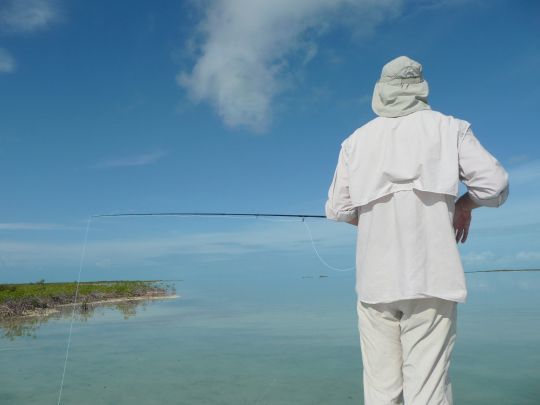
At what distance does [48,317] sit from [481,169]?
39.4 feet

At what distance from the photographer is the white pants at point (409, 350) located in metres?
1.56

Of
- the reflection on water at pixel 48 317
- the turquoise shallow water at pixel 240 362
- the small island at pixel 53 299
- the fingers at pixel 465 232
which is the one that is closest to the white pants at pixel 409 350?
the fingers at pixel 465 232

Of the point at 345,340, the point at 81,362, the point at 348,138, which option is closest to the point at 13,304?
the point at 81,362

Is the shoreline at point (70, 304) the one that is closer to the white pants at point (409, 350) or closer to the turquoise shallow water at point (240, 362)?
the turquoise shallow water at point (240, 362)

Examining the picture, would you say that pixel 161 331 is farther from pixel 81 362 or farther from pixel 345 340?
pixel 345 340

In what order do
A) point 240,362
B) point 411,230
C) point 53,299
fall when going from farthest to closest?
point 53,299 → point 240,362 → point 411,230

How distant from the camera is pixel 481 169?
156 centimetres

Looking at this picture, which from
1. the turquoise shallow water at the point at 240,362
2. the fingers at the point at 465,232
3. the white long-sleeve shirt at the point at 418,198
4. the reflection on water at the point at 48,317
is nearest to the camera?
the white long-sleeve shirt at the point at 418,198

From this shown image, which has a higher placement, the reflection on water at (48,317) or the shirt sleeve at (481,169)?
the shirt sleeve at (481,169)

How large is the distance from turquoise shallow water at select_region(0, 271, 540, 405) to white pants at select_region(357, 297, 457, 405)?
2528 mm

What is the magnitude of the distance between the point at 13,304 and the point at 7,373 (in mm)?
6970

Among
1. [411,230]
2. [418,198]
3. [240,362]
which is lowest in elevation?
[240,362]

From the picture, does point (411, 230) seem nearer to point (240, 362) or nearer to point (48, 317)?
point (240, 362)

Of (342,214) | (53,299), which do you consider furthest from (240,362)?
(53,299)
